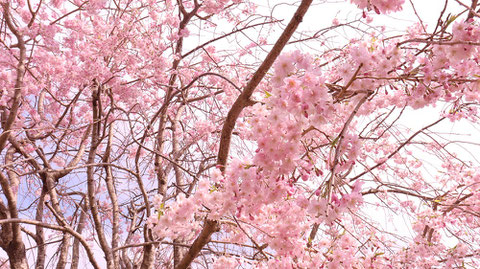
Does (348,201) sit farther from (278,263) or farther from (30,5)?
(30,5)

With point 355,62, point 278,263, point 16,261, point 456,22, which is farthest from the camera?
point 16,261

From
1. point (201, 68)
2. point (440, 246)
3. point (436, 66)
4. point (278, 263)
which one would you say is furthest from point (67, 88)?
point (440, 246)

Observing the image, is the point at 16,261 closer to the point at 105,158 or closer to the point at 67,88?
the point at 105,158

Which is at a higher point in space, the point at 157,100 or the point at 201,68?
the point at 201,68

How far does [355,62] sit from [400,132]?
2.38 metres

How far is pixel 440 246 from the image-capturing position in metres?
4.12

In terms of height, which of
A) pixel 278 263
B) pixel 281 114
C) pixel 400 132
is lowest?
pixel 278 263

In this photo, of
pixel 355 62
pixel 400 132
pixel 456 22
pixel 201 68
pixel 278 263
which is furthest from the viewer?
pixel 201 68

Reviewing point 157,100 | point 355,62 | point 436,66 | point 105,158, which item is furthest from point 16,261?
point 436,66

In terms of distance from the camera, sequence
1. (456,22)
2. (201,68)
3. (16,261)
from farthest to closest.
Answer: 1. (201,68)
2. (16,261)
3. (456,22)

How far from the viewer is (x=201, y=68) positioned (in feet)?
18.2

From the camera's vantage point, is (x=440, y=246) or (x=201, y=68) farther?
(x=201, y=68)

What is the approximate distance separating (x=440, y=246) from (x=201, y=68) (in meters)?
3.76

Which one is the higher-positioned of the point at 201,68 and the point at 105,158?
the point at 201,68
